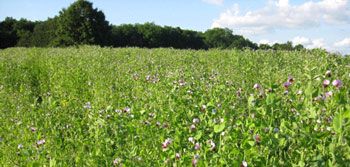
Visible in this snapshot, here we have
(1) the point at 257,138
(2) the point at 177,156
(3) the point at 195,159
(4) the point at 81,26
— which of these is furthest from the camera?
(4) the point at 81,26

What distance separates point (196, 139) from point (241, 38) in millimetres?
101008

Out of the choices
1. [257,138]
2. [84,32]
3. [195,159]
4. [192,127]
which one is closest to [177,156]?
[195,159]

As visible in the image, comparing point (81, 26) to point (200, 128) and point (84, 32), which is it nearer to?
point (84, 32)

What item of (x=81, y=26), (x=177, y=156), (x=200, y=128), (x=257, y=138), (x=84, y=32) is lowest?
(x=177, y=156)

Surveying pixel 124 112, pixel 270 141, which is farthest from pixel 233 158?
pixel 124 112

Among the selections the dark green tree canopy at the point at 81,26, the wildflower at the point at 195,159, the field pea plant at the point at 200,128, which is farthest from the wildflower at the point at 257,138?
the dark green tree canopy at the point at 81,26

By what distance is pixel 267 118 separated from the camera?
3531mm

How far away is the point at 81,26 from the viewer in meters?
49.2

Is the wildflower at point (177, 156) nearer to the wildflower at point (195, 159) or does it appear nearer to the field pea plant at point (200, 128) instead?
the field pea plant at point (200, 128)


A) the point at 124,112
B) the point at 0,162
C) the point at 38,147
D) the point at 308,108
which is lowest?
the point at 0,162

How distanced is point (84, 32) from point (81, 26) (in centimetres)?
102

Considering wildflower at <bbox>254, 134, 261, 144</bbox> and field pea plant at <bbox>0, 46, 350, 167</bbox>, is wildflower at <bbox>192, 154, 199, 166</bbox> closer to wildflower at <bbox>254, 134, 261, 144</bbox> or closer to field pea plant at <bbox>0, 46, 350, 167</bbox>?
field pea plant at <bbox>0, 46, 350, 167</bbox>

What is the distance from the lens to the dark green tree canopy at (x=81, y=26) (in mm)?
48688

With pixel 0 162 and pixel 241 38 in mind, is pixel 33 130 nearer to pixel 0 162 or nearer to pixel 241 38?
pixel 0 162
